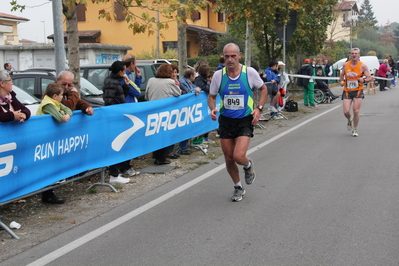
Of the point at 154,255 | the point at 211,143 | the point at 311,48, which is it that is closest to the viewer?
the point at 154,255

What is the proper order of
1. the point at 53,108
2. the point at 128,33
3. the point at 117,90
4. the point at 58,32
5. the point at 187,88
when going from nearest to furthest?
the point at 53,108, the point at 117,90, the point at 58,32, the point at 187,88, the point at 128,33

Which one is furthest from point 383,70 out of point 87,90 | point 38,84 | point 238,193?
point 238,193

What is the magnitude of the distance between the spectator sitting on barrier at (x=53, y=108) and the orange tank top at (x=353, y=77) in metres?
7.32

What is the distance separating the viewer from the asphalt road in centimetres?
486

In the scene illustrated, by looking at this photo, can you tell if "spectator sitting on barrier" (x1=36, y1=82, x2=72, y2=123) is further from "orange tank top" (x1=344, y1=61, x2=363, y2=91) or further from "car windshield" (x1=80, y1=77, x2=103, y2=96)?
"orange tank top" (x1=344, y1=61, x2=363, y2=91)

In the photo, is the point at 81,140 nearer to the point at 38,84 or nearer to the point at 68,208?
the point at 68,208

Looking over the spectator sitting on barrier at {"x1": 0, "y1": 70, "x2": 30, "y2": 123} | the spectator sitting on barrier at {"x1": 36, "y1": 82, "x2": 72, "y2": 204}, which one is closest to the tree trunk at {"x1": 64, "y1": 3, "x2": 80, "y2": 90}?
the spectator sitting on barrier at {"x1": 36, "y1": 82, "x2": 72, "y2": 204}

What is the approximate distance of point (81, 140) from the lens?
7.17 m

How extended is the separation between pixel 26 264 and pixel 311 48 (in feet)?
77.5

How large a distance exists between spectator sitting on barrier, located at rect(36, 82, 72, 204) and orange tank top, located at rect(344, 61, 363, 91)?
24.0 feet

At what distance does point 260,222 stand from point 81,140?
2.72 meters

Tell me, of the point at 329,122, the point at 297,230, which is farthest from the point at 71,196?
the point at 329,122

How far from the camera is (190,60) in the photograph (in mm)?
44031

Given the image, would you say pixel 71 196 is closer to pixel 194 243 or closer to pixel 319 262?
pixel 194 243
